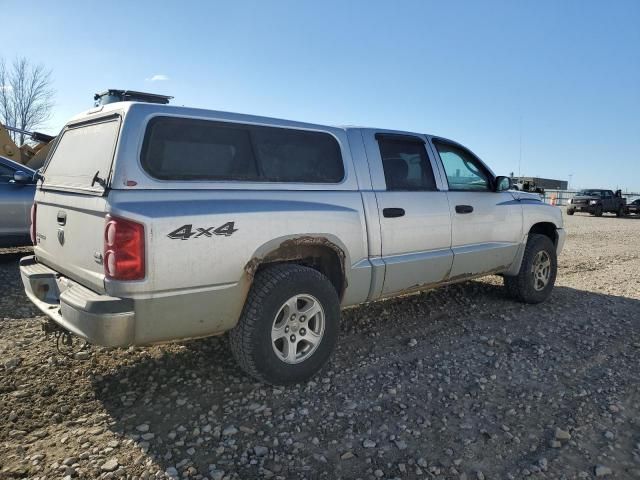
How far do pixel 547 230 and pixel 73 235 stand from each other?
5.39 metres

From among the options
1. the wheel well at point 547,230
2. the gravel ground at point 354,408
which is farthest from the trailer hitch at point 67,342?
the wheel well at point 547,230

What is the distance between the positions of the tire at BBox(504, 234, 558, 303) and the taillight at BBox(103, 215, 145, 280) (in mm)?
4370

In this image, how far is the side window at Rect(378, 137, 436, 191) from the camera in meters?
4.16

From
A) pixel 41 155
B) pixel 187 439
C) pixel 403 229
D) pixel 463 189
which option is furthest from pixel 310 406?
pixel 41 155

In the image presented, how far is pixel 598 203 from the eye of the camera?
2467cm

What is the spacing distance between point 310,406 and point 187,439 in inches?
32.0

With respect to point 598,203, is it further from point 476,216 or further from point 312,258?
point 312,258

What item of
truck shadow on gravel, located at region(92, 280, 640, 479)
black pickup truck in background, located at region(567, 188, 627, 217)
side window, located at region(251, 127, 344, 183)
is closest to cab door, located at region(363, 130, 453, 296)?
side window, located at region(251, 127, 344, 183)

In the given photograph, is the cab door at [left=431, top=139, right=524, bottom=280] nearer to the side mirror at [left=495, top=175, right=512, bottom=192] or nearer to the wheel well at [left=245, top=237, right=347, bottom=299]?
the side mirror at [left=495, top=175, right=512, bottom=192]

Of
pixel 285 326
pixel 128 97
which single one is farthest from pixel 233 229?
pixel 128 97

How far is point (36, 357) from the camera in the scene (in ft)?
12.4

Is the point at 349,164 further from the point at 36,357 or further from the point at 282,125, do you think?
the point at 36,357

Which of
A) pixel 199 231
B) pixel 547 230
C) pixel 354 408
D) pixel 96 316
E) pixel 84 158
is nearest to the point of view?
pixel 96 316

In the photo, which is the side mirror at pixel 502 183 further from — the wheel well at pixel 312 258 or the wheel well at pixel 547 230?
the wheel well at pixel 312 258
